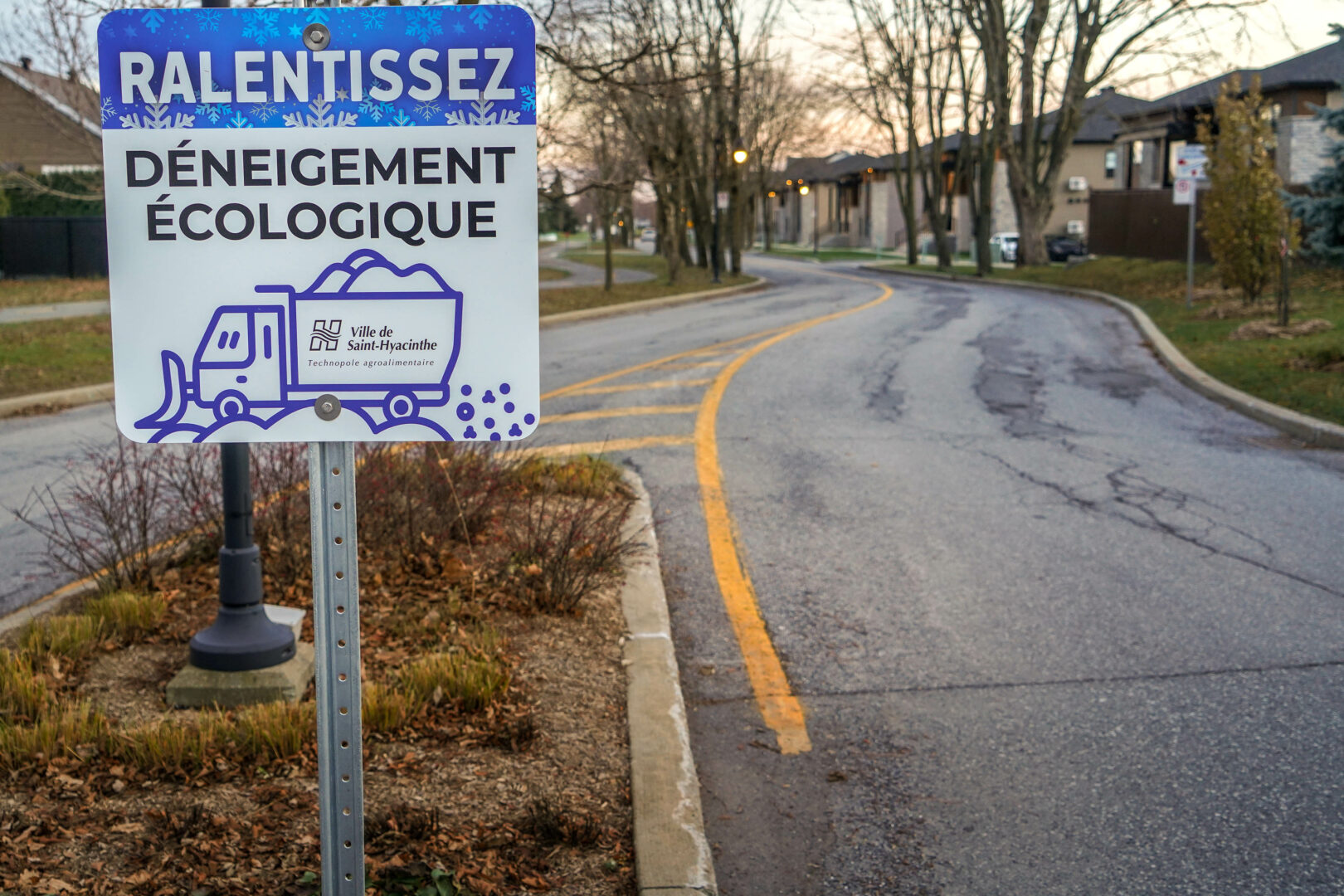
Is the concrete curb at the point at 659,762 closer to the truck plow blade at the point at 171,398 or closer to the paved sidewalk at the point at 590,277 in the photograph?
the truck plow blade at the point at 171,398

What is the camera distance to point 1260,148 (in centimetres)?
2030

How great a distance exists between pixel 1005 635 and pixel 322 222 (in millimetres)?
4164

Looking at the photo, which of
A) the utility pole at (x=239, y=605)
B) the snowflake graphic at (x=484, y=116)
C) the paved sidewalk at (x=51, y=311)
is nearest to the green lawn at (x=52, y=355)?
the paved sidewalk at (x=51, y=311)

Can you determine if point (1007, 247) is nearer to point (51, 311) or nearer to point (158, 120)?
point (51, 311)

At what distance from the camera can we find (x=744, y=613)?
6051 mm

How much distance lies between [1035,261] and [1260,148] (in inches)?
793

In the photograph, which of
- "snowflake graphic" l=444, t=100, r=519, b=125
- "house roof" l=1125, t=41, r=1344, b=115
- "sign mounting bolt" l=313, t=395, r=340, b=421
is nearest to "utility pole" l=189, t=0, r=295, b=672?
"sign mounting bolt" l=313, t=395, r=340, b=421

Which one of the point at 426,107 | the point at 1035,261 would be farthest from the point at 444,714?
the point at 1035,261

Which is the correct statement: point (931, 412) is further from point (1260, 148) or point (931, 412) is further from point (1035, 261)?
point (1035, 261)

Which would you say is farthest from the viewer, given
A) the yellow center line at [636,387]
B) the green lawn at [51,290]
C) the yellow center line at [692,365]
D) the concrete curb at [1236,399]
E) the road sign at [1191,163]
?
the green lawn at [51,290]

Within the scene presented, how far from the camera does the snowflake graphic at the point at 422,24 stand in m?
2.30

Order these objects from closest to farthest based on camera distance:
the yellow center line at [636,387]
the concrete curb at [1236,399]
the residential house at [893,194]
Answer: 1. the concrete curb at [1236,399]
2. the yellow center line at [636,387]
3. the residential house at [893,194]

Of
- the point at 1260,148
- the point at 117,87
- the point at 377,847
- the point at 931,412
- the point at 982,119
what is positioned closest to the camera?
the point at 117,87

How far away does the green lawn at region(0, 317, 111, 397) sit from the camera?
45.3 feet
